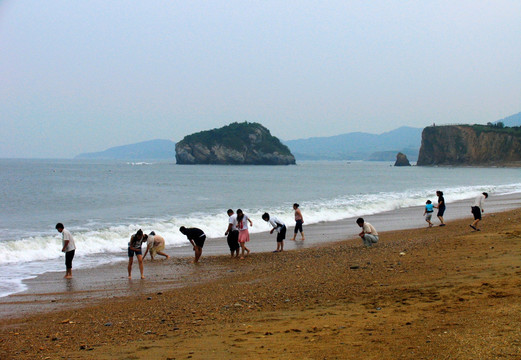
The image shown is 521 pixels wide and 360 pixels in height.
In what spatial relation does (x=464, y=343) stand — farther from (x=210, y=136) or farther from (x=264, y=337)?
(x=210, y=136)

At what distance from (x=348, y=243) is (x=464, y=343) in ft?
36.0

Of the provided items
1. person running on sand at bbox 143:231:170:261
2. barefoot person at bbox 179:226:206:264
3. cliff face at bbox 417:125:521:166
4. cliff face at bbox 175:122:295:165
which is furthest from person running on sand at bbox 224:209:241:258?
cliff face at bbox 175:122:295:165

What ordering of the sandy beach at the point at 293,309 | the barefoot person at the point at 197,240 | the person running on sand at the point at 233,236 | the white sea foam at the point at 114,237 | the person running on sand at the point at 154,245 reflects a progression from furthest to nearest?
the white sea foam at the point at 114,237 < the person running on sand at the point at 154,245 < the person running on sand at the point at 233,236 < the barefoot person at the point at 197,240 < the sandy beach at the point at 293,309

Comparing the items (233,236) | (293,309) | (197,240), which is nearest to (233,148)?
(233,236)

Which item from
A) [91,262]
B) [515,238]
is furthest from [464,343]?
[91,262]

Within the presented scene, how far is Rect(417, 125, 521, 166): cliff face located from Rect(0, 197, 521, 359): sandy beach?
5759 inches

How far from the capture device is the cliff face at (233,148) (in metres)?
170

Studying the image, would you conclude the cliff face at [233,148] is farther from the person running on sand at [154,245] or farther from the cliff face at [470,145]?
the person running on sand at [154,245]

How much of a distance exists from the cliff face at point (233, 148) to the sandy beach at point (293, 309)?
158010 mm

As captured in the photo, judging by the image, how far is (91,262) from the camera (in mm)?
14367

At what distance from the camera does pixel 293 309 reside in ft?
24.5

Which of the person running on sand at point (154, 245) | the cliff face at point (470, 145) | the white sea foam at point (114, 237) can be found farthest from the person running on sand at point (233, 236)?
the cliff face at point (470, 145)

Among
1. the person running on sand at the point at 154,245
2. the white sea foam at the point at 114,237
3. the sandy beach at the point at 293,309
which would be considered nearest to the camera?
the sandy beach at the point at 293,309

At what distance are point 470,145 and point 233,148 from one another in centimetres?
7605
